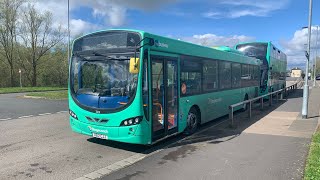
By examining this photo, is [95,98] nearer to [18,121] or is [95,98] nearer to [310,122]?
[18,121]

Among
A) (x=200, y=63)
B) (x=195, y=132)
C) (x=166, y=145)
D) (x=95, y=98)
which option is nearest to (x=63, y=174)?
(x=95, y=98)

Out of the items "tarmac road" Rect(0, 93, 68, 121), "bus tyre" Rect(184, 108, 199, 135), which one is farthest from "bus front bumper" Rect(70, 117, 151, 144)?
"tarmac road" Rect(0, 93, 68, 121)

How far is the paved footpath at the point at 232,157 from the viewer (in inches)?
237

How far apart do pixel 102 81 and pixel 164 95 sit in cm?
159

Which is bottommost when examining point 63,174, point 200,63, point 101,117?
point 63,174

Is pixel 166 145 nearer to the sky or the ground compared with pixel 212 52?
nearer to the ground

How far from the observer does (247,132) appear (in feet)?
33.5

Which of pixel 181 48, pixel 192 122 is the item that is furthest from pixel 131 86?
pixel 192 122

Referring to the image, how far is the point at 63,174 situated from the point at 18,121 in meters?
7.51

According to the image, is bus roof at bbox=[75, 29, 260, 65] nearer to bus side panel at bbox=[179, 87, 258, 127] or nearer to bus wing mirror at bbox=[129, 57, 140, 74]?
bus wing mirror at bbox=[129, 57, 140, 74]

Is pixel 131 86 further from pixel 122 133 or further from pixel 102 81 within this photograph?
pixel 122 133

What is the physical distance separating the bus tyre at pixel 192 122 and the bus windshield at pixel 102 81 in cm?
294

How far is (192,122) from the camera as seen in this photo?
32.9 feet

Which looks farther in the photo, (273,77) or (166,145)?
(273,77)
